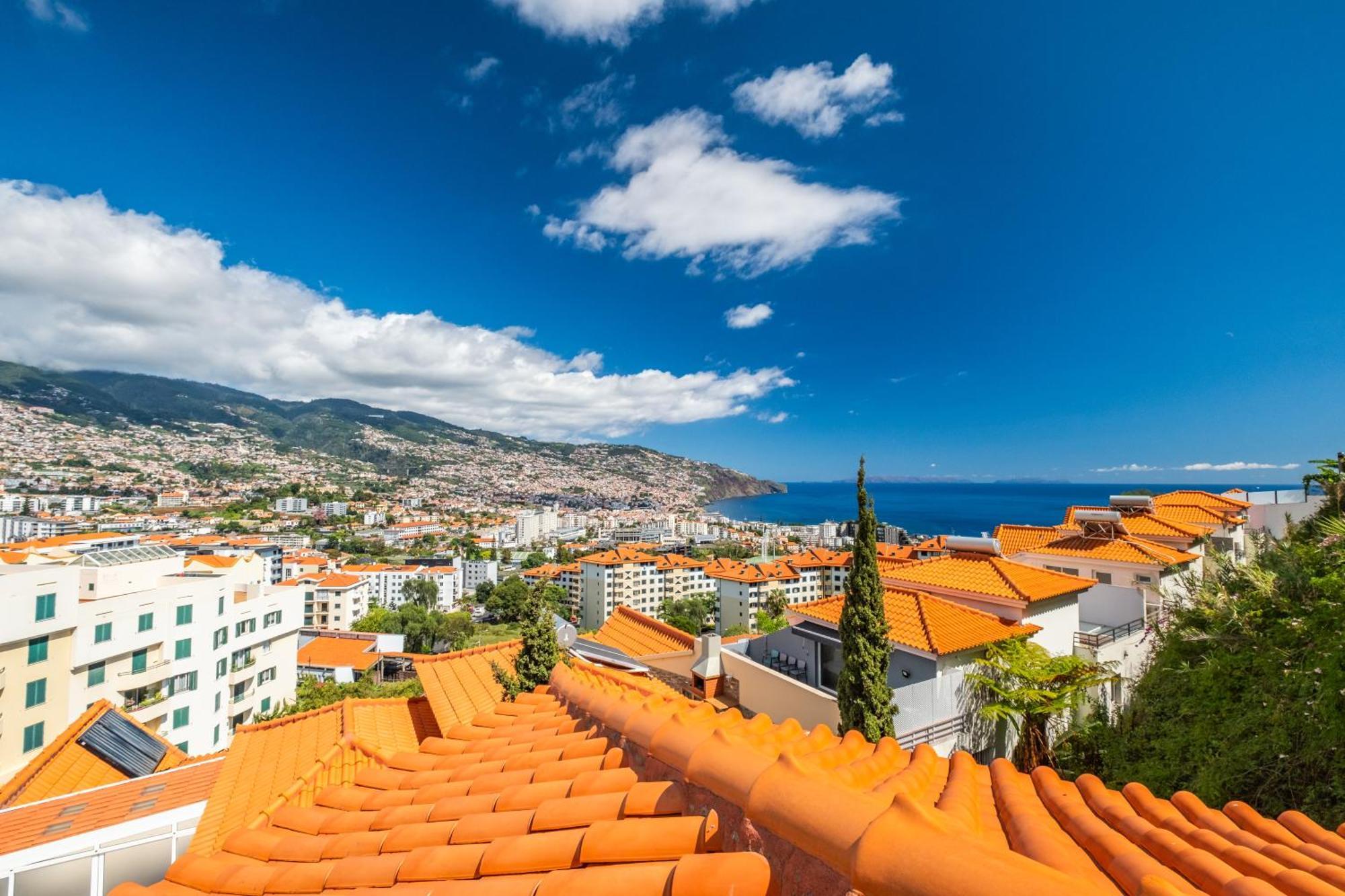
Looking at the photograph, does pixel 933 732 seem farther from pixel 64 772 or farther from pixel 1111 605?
pixel 64 772

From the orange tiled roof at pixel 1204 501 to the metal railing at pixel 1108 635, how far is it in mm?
9024

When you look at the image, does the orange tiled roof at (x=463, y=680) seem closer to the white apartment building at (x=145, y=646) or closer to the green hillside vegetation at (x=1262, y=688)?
the green hillside vegetation at (x=1262, y=688)

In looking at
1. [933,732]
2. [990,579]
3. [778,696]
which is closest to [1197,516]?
[990,579]

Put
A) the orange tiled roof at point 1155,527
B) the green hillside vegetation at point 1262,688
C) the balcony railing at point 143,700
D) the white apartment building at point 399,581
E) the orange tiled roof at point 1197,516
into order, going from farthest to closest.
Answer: the white apartment building at point 399,581
the orange tiled roof at point 1197,516
the orange tiled roof at point 1155,527
the balcony railing at point 143,700
the green hillside vegetation at point 1262,688

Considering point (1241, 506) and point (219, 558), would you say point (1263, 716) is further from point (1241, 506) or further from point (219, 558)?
point (219, 558)

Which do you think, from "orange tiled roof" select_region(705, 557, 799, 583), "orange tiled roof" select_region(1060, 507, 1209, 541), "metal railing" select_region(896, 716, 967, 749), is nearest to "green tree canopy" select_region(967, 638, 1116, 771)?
"metal railing" select_region(896, 716, 967, 749)

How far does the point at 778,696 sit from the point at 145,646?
1619 cm

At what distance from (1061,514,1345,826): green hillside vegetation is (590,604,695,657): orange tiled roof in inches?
300

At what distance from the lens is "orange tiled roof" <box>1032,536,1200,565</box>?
1319 cm

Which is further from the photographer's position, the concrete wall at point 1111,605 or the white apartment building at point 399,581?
the white apartment building at point 399,581

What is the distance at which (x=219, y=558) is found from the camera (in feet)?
75.9

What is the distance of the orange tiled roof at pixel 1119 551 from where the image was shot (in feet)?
43.3

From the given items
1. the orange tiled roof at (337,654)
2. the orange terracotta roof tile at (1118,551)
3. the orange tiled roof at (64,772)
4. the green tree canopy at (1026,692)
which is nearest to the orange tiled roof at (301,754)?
the orange tiled roof at (64,772)

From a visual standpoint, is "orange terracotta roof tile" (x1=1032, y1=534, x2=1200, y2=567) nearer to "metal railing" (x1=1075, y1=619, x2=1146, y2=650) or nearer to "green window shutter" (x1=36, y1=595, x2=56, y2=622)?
"metal railing" (x1=1075, y1=619, x2=1146, y2=650)
